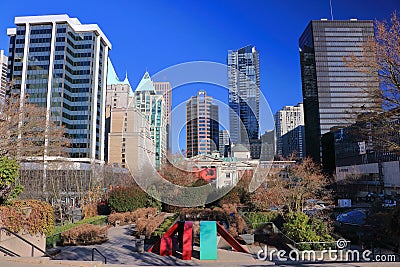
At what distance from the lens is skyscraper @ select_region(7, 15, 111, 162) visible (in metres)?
61.9

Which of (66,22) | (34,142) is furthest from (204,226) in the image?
(66,22)

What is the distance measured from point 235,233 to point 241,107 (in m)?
6.88

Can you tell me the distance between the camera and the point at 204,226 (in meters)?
10.5

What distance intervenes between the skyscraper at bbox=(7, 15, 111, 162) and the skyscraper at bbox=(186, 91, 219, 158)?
52.6 m

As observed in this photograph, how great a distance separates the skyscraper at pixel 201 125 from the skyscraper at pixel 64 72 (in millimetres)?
52610

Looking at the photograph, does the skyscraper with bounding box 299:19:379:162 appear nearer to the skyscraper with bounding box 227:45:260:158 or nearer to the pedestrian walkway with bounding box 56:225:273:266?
the skyscraper with bounding box 227:45:260:158

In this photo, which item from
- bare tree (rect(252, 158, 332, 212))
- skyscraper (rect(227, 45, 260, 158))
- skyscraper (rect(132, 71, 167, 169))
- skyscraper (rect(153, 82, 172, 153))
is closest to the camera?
skyscraper (rect(153, 82, 172, 153))

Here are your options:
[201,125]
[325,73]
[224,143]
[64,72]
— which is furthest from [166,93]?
[325,73]

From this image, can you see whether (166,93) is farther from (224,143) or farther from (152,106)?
(224,143)

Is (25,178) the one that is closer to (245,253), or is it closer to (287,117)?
(245,253)

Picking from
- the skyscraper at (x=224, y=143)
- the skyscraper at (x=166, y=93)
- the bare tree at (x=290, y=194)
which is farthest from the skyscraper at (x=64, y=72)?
the skyscraper at (x=166, y=93)

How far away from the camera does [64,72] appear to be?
63.2m

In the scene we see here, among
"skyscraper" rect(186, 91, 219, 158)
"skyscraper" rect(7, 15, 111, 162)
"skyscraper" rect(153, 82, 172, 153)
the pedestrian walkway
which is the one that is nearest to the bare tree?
the pedestrian walkway

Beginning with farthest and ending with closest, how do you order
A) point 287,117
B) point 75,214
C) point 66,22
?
point 287,117 < point 66,22 < point 75,214
